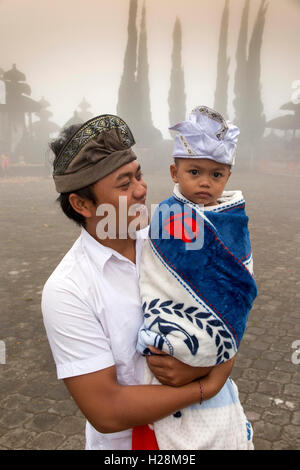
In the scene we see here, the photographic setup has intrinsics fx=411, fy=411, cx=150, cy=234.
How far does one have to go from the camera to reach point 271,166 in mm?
39125

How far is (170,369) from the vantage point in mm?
1621

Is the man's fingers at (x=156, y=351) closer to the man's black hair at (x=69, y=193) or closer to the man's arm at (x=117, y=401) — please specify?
the man's arm at (x=117, y=401)

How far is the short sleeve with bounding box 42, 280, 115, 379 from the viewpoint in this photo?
5.15 ft

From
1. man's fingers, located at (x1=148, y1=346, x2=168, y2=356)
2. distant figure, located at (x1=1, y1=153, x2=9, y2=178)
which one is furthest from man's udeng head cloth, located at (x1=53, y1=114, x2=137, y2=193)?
distant figure, located at (x1=1, y1=153, x2=9, y2=178)

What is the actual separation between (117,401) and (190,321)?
412 millimetres

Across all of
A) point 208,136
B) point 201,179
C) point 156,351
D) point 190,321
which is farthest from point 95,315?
point 208,136

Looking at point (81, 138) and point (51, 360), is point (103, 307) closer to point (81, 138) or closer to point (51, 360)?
point (81, 138)

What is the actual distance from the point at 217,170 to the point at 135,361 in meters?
1.19

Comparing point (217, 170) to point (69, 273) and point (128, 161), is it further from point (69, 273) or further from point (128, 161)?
point (69, 273)

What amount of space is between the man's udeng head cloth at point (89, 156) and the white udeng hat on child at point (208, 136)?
619 millimetres

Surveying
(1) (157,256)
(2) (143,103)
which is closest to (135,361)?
(1) (157,256)

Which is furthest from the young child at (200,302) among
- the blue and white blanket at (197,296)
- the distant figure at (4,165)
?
the distant figure at (4,165)

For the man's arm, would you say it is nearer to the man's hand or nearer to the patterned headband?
the man's hand

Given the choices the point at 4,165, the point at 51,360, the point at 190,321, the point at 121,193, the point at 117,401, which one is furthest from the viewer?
the point at 4,165
